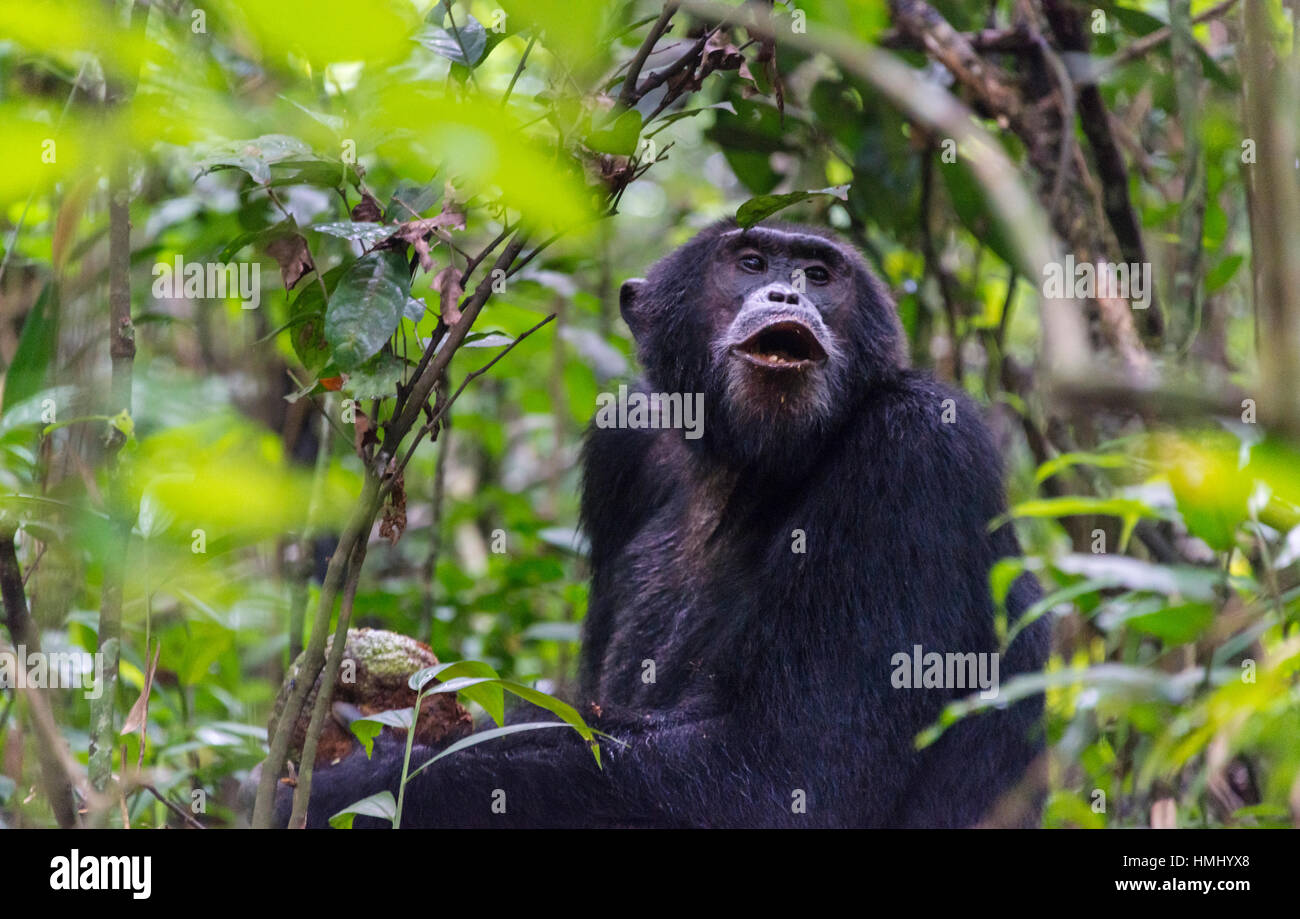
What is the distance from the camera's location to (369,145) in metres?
2.67

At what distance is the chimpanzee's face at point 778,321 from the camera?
434 cm

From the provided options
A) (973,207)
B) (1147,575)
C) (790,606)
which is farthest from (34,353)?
(973,207)

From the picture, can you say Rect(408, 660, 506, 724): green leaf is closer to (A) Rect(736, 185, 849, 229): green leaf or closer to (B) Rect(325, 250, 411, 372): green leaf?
(B) Rect(325, 250, 411, 372): green leaf

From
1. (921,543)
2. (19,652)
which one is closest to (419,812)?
(19,652)

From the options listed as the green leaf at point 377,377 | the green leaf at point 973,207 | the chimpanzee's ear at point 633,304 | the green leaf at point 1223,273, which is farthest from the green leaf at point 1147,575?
the green leaf at point 1223,273

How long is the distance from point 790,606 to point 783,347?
921 mm

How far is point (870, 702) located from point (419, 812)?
4.72 feet

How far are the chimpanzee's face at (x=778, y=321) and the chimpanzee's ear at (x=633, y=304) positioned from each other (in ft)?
1.31

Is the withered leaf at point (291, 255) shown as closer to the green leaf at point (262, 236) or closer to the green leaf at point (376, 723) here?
the green leaf at point (262, 236)

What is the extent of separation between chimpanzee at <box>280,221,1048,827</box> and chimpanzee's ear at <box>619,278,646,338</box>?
0.27 feet

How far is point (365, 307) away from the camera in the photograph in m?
2.90

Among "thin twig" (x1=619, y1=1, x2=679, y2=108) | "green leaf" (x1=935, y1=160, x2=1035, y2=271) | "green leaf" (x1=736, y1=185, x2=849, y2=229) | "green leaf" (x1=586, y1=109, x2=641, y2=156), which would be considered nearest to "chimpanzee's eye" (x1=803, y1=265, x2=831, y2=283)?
"green leaf" (x1=935, y1=160, x2=1035, y2=271)

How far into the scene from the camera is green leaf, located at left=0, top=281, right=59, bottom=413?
3.70 m
